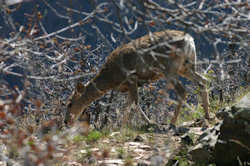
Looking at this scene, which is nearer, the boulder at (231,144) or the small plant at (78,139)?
the boulder at (231,144)

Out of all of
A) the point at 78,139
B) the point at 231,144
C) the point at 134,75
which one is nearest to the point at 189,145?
the point at 231,144

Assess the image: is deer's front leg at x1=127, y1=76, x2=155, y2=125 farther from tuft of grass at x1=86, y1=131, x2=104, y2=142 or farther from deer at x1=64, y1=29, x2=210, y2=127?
tuft of grass at x1=86, y1=131, x2=104, y2=142

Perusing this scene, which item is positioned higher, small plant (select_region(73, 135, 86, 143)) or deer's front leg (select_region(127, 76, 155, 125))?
deer's front leg (select_region(127, 76, 155, 125))

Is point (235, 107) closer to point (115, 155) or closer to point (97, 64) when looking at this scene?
point (115, 155)

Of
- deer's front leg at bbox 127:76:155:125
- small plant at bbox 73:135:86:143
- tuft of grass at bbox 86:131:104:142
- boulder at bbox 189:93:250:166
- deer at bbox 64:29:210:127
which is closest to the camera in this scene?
boulder at bbox 189:93:250:166

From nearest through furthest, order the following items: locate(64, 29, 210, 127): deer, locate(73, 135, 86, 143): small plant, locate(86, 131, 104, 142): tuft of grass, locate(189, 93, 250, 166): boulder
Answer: locate(189, 93, 250, 166): boulder → locate(73, 135, 86, 143): small plant → locate(86, 131, 104, 142): tuft of grass → locate(64, 29, 210, 127): deer

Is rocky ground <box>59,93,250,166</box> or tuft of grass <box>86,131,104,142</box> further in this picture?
tuft of grass <box>86,131,104,142</box>

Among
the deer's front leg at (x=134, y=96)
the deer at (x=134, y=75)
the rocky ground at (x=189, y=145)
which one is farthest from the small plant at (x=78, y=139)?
the deer's front leg at (x=134, y=96)

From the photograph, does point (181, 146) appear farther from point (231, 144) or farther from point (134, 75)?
point (134, 75)

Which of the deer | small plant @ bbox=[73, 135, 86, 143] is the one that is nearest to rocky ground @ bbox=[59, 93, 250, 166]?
small plant @ bbox=[73, 135, 86, 143]

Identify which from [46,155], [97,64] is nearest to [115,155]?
[46,155]

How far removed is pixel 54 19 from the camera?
247 ft

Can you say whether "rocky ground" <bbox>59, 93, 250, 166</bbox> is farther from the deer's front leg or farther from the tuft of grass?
the deer's front leg

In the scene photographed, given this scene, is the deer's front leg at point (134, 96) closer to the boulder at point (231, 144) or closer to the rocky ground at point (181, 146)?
the rocky ground at point (181, 146)
